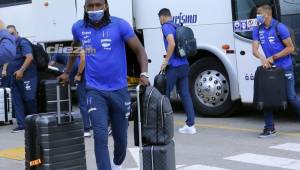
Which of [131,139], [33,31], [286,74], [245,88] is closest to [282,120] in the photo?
[245,88]

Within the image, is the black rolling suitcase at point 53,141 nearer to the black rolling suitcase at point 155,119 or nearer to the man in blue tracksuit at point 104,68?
the man in blue tracksuit at point 104,68

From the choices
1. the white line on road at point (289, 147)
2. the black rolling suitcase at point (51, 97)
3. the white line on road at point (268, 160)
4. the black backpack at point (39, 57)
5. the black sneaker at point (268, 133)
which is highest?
the black backpack at point (39, 57)

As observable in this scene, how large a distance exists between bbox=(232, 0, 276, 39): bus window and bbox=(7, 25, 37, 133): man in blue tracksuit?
3378mm

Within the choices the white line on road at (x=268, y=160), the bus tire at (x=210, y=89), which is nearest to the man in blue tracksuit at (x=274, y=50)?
the white line on road at (x=268, y=160)

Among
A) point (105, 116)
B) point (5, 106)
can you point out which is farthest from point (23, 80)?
point (105, 116)

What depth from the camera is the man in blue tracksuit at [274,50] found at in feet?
28.7

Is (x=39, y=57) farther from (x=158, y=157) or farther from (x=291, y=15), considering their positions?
(x=158, y=157)

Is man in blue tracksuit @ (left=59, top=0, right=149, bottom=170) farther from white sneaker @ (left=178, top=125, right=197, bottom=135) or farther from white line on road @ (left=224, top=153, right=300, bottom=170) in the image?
white sneaker @ (left=178, top=125, right=197, bottom=135)

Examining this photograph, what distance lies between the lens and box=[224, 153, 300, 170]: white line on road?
702cm

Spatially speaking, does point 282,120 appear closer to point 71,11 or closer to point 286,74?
point 286,74

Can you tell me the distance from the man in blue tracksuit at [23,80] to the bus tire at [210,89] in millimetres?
2742

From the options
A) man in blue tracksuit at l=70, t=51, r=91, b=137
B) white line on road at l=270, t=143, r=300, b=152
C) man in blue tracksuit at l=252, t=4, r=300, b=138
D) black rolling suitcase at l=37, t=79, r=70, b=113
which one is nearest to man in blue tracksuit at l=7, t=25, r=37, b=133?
black rolling suitcase at l=37, t=79, r=70, b=113

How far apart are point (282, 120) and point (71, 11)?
4804 mm

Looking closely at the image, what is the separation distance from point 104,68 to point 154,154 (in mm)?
952
